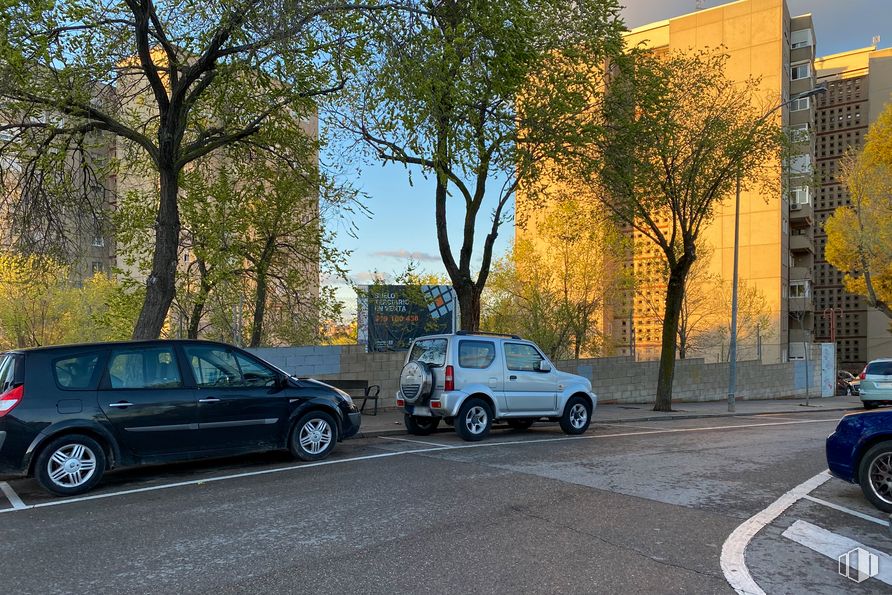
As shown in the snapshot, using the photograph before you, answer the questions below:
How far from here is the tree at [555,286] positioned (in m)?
31.6

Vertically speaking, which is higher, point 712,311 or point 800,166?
point 800,166

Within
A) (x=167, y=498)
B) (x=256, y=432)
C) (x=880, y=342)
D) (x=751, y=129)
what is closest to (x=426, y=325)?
(x=751, y=129)

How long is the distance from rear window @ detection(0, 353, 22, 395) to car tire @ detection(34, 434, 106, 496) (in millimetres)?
794

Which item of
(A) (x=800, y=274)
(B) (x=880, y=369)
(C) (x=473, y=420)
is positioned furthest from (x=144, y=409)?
(A) (x=800, y=274)

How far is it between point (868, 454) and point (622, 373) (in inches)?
672

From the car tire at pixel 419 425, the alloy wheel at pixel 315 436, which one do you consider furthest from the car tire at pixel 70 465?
the car tire at pixel 419 425

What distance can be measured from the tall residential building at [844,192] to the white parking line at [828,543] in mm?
52129

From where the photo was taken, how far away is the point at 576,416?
1354 centimetres

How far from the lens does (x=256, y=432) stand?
907 centimetres

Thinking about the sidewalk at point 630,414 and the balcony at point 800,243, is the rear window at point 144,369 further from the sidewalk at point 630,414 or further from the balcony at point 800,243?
the balcony at point 800,243

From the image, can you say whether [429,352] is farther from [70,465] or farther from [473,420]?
[70,465]

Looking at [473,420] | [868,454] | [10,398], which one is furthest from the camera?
[473,420]

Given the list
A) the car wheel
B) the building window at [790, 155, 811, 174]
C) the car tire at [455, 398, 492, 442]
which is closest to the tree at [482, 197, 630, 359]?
the building window at [790, 155, 811, 174]

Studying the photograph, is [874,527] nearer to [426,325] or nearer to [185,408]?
[185,408]
